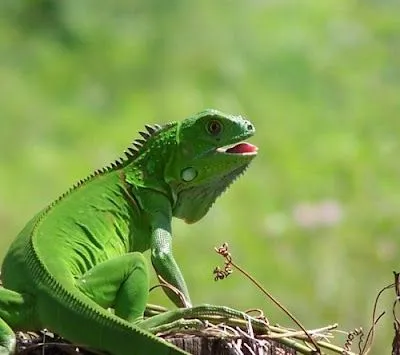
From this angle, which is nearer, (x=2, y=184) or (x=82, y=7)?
(x=2, y=184)

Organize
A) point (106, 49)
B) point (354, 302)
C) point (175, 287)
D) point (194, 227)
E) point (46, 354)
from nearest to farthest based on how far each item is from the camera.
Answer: point (46, 354) → point (175, 287) → point (354, 302) → point (194, 227) → point (106, 49)

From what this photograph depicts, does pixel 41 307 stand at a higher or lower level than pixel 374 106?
lower

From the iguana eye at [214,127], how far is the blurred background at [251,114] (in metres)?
2.69

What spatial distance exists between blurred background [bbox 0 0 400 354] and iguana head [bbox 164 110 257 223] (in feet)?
8.60

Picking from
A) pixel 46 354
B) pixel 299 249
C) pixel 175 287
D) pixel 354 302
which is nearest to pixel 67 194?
pixel 175 287

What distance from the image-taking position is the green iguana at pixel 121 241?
7.45 ft

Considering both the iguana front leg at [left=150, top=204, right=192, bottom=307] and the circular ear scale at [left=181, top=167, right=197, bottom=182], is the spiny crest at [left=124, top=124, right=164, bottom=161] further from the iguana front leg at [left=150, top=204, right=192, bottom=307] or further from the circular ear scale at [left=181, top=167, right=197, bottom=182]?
the iguana front leg at [left=150, top=204, right=192, bottom=307]

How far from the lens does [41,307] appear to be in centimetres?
234

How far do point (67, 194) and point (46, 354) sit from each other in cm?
59

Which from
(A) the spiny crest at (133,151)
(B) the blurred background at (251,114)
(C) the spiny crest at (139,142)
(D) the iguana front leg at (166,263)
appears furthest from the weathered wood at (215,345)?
(B) the blurred background at (251,114)

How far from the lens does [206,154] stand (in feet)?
10.0

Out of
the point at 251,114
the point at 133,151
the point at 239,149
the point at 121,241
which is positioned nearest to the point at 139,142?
the point at 133,151

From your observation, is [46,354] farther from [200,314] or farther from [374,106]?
[374,106]

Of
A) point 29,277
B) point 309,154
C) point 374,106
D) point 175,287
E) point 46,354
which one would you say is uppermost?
point 374,106
